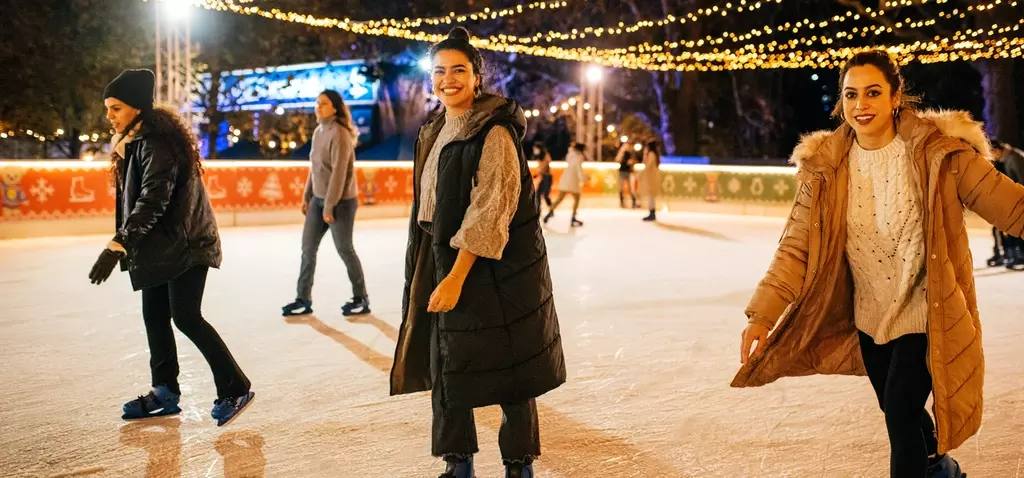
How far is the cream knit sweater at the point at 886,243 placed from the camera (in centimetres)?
268

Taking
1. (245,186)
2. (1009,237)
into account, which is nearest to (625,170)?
(245,186)

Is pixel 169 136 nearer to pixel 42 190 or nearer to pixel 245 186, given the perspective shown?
pixel 42 190

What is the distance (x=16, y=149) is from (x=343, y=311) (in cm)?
1947

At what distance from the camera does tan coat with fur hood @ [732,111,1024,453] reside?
2.58 metres

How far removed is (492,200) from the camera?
2.79 m

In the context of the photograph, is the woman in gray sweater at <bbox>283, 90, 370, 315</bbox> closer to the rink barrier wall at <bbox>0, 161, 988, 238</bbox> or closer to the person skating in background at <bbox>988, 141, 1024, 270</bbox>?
the rink barrier wall at <bbox>0, 161, 988, 238</bbox>

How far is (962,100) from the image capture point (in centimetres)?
2566

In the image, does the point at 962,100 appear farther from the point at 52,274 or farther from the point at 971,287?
the point at 971,287

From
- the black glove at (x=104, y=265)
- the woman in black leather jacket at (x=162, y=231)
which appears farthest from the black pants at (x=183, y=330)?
the black glove at (x=104, y=265)

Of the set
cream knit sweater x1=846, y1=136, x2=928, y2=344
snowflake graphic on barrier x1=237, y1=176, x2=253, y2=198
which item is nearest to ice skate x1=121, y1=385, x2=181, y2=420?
cream knit sweater x1=846, y1=136, x2=928, y2=344

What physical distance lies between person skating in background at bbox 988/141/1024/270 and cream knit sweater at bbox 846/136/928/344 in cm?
719

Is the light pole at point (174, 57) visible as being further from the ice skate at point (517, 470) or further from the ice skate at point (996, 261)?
the ice skate at point (517, 470)

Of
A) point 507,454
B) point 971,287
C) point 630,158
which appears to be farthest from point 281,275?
point 630,158

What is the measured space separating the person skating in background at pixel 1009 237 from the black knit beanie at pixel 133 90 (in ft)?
25.7
